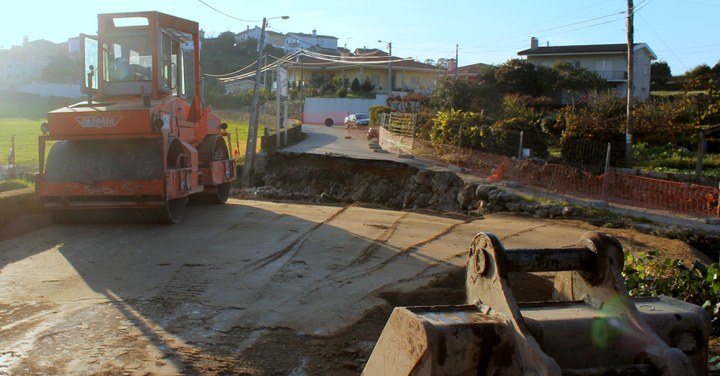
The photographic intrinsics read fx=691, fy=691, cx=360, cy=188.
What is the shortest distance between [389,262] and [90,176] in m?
5.06

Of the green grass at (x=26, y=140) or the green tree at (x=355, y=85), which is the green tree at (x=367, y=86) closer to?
the green tree at (x=355, y=85)

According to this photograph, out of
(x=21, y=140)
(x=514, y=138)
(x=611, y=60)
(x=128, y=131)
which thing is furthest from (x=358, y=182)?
(x=611, y=60)

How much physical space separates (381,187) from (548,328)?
2024 centimetres

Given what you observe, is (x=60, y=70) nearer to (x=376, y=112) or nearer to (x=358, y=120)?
(x=358, y=120)

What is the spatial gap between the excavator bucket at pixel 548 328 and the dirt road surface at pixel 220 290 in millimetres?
1708

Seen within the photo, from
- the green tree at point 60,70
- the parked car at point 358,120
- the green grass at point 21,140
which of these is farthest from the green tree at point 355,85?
the green tree at point 60,70

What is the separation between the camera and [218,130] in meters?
15.2

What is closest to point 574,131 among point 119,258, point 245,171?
point 245,171

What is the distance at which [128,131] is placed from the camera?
1102cm

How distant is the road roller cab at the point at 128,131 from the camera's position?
10930mm

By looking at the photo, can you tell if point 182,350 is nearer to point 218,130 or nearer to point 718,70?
point 218,130

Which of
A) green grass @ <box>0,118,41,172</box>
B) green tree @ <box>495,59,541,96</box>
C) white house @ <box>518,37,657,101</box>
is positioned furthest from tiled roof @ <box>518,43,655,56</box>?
green grass @ <box>0,118,41,172</box>

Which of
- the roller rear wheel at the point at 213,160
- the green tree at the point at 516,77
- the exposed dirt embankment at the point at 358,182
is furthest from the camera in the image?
the green tree at the point at 516,77

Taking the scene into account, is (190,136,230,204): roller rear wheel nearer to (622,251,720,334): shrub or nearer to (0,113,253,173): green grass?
(622,251,720,334): shrub
